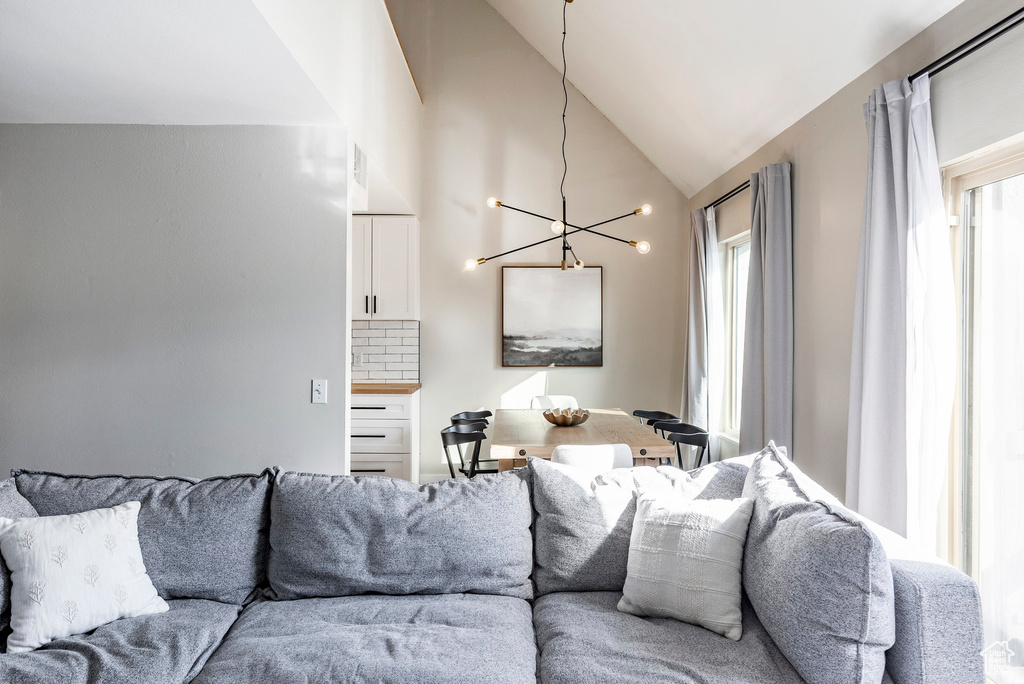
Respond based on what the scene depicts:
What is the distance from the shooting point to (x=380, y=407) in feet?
16.9

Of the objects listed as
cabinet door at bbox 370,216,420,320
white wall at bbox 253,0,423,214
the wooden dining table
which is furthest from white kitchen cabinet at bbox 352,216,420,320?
the wooden dining table

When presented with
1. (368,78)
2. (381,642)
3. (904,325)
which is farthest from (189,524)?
(904,325)

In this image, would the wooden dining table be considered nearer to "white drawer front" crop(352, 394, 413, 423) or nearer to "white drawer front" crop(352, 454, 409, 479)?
"white drawer front" crop(352, 394, 413, 423)

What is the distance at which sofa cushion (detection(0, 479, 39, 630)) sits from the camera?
1.76 meters

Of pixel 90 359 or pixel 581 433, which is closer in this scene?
pixel 90 359

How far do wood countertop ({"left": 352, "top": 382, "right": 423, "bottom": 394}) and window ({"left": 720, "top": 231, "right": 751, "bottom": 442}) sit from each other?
2524 millimetres

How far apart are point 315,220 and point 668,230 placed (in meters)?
3.47

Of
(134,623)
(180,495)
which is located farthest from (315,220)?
(134,623)

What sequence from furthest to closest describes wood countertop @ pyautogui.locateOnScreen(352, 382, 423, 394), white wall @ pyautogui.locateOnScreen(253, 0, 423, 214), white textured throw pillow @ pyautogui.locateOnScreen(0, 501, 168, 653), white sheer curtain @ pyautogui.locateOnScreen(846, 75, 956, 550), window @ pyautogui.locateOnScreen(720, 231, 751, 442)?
wood countertop @ pyautogui.locateOnScreen(352, 382, 423, 394)
window @ pyautogui.locateOnScreen(720, 231, 751, 442)
white wall @ pyautogui.locateOnScreen(253, 0, 423, 214)
white sheer curtain @ pyautogui.locateOnScreen(846, 75, 956, 550)
white textured throw pillow @ pyautogui.locateOnScreen(0, 501, 168, 653)

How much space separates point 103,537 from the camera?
74.7 inches

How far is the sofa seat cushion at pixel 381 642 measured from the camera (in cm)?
157

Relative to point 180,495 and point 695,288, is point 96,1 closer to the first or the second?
point 180,495

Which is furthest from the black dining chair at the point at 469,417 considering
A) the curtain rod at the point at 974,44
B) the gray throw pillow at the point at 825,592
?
the curtain rod at the point at 974,44

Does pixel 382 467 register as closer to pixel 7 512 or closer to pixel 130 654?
pixel 7 512
